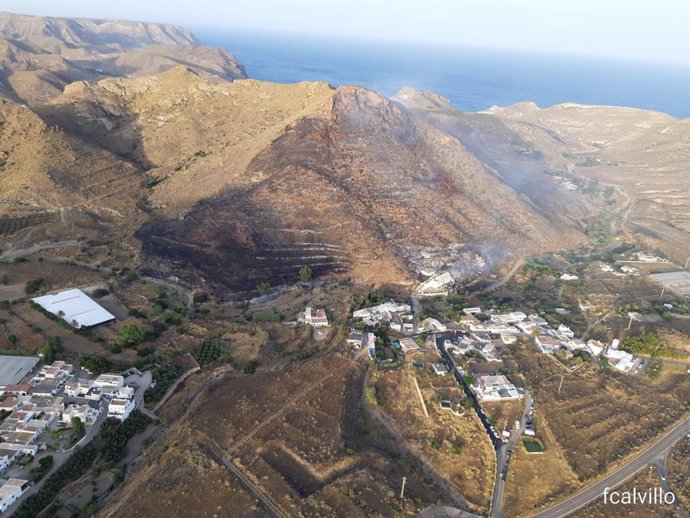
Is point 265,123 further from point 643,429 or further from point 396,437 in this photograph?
point 643,429

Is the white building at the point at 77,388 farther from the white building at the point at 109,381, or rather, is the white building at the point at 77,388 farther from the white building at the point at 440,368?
the white building at the point at 440,368

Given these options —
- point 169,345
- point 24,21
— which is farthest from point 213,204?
point 24,21

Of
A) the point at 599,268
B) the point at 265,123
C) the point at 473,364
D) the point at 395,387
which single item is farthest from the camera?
the point at 265,123

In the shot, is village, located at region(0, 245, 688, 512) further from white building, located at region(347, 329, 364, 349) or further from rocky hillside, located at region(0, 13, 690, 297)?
rocky hillside, located at region(0, 13, 690, 297)

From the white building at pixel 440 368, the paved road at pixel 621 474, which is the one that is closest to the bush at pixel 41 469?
the white building at pixel 440 368

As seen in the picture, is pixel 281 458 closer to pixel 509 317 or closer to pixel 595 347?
pixel 509 317
